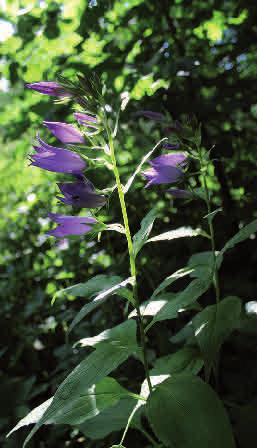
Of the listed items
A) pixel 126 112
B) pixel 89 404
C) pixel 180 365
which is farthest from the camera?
pixel 126 112

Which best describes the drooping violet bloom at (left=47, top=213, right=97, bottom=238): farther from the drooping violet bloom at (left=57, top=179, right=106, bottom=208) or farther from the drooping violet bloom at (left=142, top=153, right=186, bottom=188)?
the drooping violet bloom at (left=142, top=153, right=186, bottom=188)

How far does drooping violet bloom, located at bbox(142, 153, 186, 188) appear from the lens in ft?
3.82

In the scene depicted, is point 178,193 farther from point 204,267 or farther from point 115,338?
point 115,338

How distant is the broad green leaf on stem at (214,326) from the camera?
898 millimetres

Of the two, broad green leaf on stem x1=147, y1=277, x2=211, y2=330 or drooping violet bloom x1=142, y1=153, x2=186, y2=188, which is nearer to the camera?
broad green leaf on stem x1=147, y1=277, x2=211, y2=330

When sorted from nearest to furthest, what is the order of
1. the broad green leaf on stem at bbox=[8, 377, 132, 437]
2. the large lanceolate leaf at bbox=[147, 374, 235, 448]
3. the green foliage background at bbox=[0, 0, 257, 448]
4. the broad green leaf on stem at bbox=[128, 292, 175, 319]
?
the large lanceolate leaf at bbox=[147, 374, 235, 448] → the broad green leaf on stem at bbox=[8, 377, 132, 437] → the broad green leaf on stem at bbox=[128, 292, 175, 319] → the green foliage background at bbox=[0, 0, 257, 448]

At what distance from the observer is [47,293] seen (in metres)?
2.12

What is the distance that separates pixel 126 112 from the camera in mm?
2170

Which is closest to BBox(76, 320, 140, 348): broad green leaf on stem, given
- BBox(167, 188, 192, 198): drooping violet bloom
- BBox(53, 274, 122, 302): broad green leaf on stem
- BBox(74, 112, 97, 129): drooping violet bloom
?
BBox(53, 274, 122, 302): broad green leaf on stem

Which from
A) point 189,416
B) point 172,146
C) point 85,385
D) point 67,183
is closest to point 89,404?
point 85,385

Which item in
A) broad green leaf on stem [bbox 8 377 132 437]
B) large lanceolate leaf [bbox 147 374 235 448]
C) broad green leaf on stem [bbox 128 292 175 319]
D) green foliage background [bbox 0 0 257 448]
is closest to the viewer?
large lanceolate leaf [bbox 147 374 235 448]

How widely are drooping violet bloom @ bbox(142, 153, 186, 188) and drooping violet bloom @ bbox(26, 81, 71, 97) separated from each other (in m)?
0.31

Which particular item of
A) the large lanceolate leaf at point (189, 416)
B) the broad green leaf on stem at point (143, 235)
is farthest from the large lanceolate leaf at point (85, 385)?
the broad green leaf on stem at point (143, 235)

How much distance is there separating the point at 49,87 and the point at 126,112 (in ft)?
4.03
